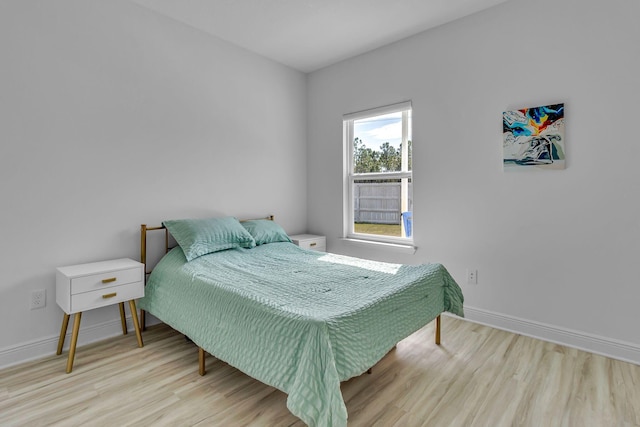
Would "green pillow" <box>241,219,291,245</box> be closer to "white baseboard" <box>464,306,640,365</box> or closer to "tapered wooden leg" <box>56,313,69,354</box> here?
"tapered wooden leg" <box>56,313,69,354</box>

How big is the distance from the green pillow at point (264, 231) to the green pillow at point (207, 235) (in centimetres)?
14

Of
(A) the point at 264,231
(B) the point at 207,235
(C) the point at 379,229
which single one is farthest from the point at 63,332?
(C) the point at 379,229

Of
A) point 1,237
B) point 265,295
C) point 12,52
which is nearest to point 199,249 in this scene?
point 265,295

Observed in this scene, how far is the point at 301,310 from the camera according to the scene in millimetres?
1640

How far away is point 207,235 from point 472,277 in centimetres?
237

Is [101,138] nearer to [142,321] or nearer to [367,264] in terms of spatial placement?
[142,321]

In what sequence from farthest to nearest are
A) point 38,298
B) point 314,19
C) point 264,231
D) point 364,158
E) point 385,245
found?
1. point 364,158
2. point 385,245
3. point 264,231
4. point 314,19
5. point 38,298

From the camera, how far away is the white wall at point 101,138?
87.9 inches

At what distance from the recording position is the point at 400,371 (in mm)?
2129

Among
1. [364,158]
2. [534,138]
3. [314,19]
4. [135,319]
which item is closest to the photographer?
[135,319]

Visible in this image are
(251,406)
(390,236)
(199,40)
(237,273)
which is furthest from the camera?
(390,236)

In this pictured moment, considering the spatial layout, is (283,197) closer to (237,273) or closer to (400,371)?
(237,273)

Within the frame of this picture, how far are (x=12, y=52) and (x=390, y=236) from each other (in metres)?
3.44


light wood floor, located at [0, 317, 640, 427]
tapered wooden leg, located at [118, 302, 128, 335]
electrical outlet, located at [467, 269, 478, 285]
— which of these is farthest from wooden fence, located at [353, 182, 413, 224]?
tapered wooden leg, located at [118, 302, 128, 335]
